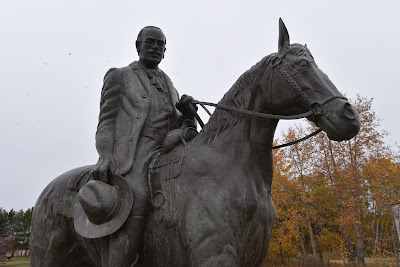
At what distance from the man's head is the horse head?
4.43ft

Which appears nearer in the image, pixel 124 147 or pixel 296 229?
pixel 124 147

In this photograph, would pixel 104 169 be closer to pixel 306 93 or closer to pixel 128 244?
pixel 128 244

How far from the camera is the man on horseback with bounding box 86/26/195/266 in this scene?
2.99 m

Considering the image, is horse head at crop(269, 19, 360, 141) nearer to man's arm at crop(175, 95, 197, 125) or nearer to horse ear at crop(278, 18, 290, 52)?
horse ear at crop(278, 18, 290, 52)

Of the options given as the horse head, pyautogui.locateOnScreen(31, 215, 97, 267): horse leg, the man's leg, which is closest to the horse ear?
the horse head

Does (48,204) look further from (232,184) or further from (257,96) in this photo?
(257,96)

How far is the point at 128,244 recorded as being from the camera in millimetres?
2947

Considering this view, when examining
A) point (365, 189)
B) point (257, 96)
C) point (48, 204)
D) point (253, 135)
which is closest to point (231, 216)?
point (253, 135)

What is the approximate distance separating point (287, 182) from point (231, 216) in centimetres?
1910

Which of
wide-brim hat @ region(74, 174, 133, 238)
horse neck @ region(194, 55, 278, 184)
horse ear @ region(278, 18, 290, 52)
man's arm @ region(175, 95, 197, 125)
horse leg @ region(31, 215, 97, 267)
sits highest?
horse ear @ region(278, 18, 290, 52)

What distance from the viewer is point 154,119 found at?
349 cm

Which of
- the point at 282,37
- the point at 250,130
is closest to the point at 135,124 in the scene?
the point at 250,130

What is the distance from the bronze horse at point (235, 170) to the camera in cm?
258

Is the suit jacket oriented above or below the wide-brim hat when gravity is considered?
above
